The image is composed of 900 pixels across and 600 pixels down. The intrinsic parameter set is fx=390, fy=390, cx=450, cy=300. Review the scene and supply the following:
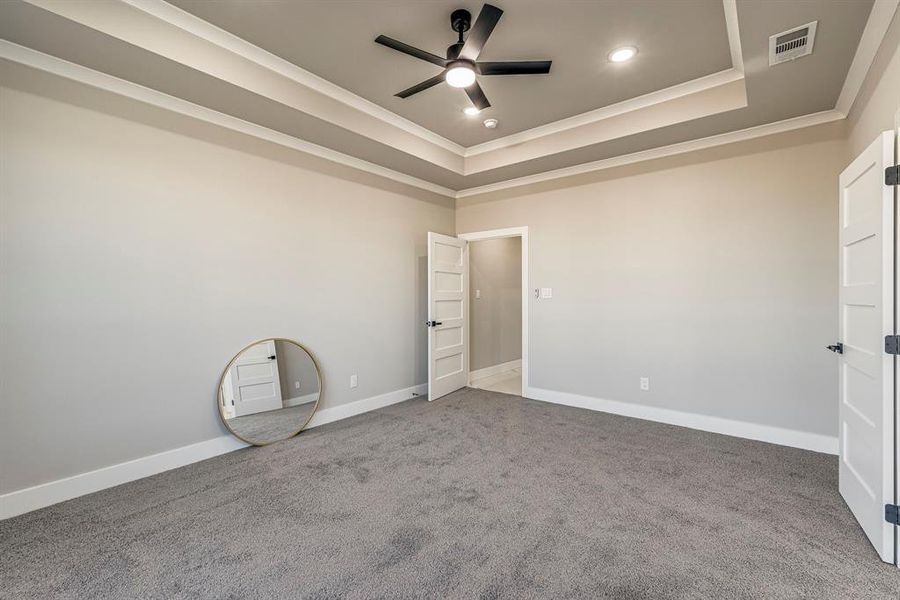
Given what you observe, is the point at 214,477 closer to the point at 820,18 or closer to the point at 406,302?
the point at 406,302

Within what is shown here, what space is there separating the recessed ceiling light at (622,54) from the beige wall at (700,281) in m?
1.42

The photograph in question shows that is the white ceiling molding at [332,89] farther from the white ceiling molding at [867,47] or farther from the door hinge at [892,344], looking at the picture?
the door hinge at [892,344]

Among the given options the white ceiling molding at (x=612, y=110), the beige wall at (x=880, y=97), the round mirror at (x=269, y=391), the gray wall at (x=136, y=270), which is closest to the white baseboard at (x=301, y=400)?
the round mirror at (x=269, y=391)

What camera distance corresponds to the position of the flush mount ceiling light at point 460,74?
7.66 feet

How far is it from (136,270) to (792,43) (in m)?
4.39

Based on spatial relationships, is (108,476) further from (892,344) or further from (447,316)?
(892,344)

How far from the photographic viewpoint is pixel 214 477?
9.06 feet

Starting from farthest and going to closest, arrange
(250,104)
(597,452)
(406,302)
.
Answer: (406,302)
(597,452)
(250,104)

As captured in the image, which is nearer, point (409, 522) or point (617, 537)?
point (617, 537)

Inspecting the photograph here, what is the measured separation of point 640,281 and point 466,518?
9.68ft

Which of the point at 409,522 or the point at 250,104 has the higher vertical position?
the point at 250,104

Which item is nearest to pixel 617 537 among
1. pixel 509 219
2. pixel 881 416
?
pixel 881 416

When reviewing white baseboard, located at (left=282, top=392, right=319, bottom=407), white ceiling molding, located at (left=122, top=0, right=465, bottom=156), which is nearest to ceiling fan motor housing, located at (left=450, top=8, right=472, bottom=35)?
white ceiling molding, located at (left=122, top=0, right=465, bottom=156)

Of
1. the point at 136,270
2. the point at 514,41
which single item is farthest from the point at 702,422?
the point at 136,270
